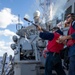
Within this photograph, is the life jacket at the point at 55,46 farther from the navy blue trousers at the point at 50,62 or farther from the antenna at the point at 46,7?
the antenna at the point at 46,7

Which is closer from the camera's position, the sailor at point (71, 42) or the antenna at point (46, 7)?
the sailor at point (71, 42)

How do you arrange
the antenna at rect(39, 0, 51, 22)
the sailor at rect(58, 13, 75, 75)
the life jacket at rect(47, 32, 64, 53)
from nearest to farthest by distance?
the sailor at rect(58, 13, 75, 75) → the life jacket at rect(47, 32, 64, 53) → the antenna at rect(39, 0, 51, 22)

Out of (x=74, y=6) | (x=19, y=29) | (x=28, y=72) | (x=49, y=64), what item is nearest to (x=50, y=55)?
(x=49, y=64)

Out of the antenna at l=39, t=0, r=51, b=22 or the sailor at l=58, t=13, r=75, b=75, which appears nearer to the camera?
the sailor at l=58, t=13, r=75, b=75

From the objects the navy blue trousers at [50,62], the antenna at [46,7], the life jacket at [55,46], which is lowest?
the navy blue trousers at [50,62]

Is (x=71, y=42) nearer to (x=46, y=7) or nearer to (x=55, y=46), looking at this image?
(x=55, y=46)

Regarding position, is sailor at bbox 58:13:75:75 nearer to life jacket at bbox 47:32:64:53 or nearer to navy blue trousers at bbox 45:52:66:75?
life jacket at bbox 47:32:64:53

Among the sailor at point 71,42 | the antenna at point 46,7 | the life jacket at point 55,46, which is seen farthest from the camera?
the antenna at point 46,7

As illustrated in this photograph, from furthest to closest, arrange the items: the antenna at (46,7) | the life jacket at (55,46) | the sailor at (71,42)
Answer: the antenna at (46,7) → the life jacket at (55,46) → the sailor at (71,42)

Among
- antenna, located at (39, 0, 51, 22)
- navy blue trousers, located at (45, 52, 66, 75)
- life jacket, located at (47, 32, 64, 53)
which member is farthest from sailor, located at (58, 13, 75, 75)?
antenna, located at (39, 0, 51, 22)

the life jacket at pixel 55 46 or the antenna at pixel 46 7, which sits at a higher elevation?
the antenna at pixel 46 7

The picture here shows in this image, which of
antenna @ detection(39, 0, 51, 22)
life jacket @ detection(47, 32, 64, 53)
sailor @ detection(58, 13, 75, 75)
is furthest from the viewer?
antenna @ detection(39, 0, 51, 22)

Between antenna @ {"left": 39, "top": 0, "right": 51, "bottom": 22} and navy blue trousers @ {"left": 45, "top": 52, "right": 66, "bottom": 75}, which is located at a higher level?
antenna @ {"left": 39, "top": 0, "right": 51, "bottom": 22}

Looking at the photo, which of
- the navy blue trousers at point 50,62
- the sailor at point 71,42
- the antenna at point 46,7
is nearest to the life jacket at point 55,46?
the navy blue trousers at point 50,62
